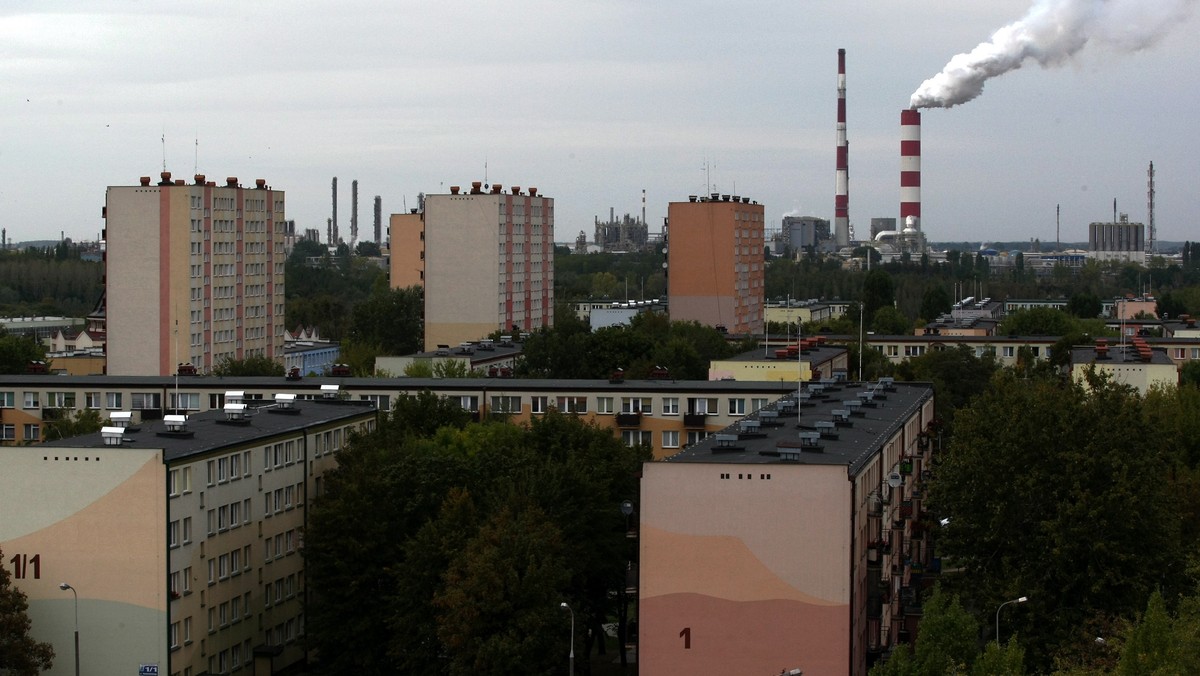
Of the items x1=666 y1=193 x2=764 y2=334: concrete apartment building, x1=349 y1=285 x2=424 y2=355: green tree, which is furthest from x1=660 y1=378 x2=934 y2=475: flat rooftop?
x1=666 y1=193 x2=764 y2=334: concrete apartment building

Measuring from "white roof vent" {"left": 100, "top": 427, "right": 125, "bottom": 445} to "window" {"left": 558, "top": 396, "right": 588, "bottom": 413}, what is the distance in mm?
22637

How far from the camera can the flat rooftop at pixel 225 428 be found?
A: 3809 centimetres

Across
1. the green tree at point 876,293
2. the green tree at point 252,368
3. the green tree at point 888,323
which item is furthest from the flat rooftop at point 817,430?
the green tree at point 876,293

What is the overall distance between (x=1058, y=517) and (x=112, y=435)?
19455 millimetres

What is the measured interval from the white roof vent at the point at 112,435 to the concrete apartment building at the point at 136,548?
3cm

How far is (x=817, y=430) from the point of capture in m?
40.2

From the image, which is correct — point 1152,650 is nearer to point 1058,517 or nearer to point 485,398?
point 1058,517

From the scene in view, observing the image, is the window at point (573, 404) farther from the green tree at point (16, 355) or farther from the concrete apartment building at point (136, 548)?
the green tree at point (16, 355)

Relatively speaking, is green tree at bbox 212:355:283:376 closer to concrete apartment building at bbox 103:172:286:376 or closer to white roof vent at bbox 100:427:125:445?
concrete apartment building at bbox 103:172:286:376

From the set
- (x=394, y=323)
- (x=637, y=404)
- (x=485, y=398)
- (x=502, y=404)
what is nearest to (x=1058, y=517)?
(x=637, y=404)

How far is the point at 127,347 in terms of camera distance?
8350cm

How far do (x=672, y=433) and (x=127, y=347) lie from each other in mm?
35311

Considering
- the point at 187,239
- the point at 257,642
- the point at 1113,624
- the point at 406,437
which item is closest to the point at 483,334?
the point at 187,239

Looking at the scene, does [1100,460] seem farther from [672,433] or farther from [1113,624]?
[672,433]
